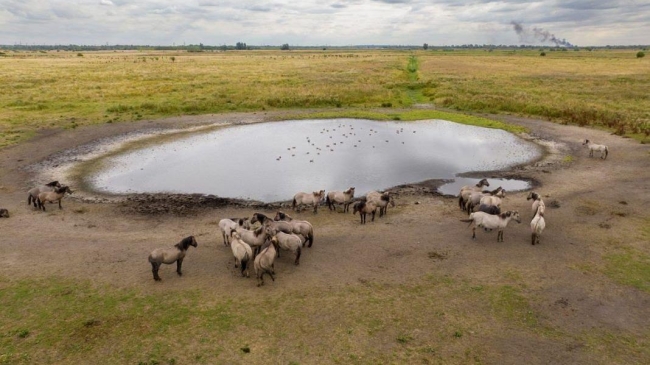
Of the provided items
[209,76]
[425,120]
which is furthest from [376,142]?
[209,76]

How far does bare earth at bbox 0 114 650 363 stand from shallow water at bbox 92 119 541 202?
3.45 m

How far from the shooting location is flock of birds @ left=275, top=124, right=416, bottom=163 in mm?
31377

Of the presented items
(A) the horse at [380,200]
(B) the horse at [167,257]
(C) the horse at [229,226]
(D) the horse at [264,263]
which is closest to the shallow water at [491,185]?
(A) the horse at [380,200]

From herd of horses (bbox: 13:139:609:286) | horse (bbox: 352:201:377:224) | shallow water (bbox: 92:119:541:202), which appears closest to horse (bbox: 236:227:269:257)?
herd of horses (bbox: 13:139:609:286)

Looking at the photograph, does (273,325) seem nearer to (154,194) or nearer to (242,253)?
(242,253)

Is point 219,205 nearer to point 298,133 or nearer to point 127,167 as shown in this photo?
point 127,167

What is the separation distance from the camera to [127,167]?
2736cm

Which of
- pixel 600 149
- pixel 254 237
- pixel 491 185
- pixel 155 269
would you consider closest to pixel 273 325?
pixel 254 237

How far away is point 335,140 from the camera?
3459 centimetres

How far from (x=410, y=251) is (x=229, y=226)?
21.8 feet

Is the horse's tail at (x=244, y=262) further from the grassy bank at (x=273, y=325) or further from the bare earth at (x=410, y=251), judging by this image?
the grassy bank at (x=273, y=325)

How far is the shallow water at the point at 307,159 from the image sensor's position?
24.1m

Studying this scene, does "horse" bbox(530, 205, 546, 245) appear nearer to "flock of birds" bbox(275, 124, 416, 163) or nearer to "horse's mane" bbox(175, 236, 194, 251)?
"horse's mane" bbox(175, 236, 194, 251)

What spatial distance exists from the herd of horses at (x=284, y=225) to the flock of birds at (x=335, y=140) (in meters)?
10.2
